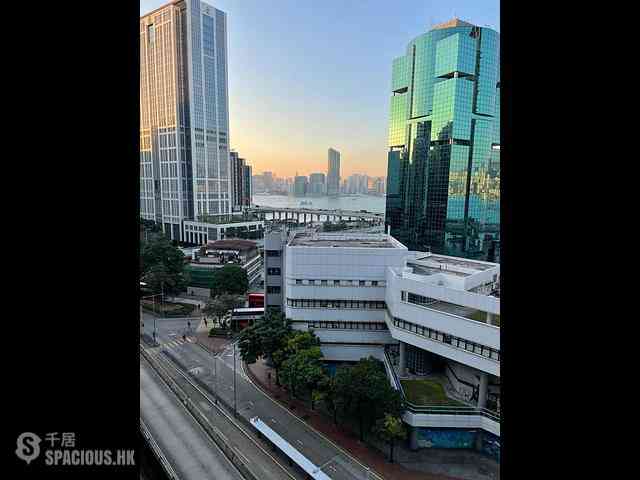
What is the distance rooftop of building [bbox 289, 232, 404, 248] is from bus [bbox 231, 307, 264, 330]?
362cm

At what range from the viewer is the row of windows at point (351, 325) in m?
10.7

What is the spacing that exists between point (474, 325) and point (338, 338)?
14.2 feet

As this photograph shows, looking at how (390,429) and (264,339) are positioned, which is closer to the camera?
(390,429)

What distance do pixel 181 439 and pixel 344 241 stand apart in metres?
7.80

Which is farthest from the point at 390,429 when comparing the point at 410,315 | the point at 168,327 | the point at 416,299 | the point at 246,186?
the point at 246,186

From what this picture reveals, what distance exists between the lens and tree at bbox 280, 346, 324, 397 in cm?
852

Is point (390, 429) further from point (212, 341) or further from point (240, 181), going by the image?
point (240, 181)

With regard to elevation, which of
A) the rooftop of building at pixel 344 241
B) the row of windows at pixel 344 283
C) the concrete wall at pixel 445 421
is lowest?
the concrete wall at pixel 445 421

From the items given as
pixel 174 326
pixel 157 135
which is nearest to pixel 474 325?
pixel 174 326

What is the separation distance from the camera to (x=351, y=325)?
10766 mm

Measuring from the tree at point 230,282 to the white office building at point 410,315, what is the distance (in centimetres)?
514

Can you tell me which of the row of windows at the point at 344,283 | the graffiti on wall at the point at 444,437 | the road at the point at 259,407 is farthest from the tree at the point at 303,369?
the graffiti on wall at the point at 444,437

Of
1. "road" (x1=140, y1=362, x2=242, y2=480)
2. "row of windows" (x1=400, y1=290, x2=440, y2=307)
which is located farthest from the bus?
"row of windows" (x1=400, y1=290, x2=440, y2=307)

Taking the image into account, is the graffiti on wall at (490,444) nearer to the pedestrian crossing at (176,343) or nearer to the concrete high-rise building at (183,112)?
the pedestrian crossing at (176,343)
